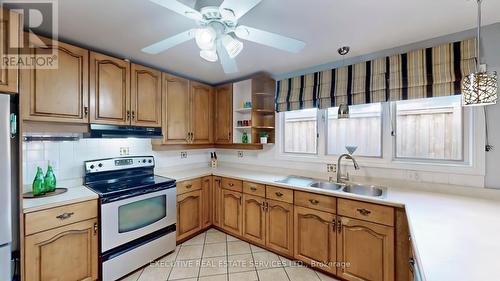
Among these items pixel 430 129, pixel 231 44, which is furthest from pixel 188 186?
pixel 430 129

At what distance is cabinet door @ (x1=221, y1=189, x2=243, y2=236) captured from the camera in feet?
9.00

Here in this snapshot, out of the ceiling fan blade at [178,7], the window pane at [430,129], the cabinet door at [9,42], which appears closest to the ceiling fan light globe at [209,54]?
the ceiling fan blade at [178,7]

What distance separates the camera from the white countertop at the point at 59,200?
5.02 feet

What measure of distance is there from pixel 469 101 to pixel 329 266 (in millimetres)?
1721

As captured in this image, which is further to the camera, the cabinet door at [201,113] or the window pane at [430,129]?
the cabinet door at [201,113]

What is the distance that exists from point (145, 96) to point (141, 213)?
1.32 metres

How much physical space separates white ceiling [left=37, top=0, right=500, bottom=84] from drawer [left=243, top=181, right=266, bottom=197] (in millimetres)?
1497

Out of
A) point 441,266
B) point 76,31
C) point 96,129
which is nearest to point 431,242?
point 441,266

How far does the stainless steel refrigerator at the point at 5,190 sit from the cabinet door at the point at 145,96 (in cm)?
109

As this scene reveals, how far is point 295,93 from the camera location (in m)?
2.81

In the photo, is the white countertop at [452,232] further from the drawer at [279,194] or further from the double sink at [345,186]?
the drawer at [279,194]

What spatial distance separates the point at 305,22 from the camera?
1647 millimetres

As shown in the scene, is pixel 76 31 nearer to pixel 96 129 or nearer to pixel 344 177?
pixel 96 129

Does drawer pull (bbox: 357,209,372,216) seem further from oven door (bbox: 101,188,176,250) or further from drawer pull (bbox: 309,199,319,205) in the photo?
oven door (bbox: 101,188,176,250)
